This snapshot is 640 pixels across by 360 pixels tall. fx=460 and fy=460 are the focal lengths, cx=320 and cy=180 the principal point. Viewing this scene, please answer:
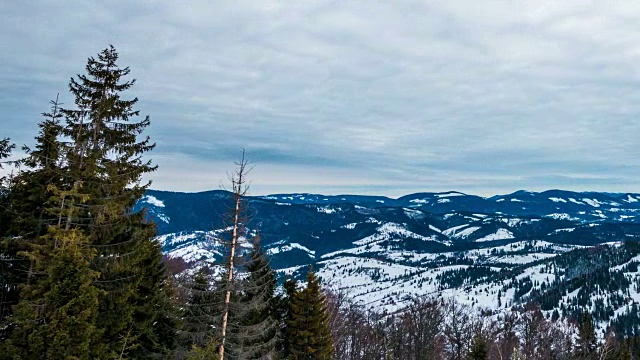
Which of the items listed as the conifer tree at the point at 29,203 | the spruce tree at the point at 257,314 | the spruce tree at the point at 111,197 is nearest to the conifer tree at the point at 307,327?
the spruce tree at the point at 257,314

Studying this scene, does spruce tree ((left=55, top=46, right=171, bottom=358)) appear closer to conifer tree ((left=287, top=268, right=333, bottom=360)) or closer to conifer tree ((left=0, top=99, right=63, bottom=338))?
conifer tree ((left=0, top=99, right=63, bottom=338))

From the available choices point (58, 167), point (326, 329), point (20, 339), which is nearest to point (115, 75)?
point (58, 167)

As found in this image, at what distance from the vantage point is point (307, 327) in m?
35.7

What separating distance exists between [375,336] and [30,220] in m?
76.9

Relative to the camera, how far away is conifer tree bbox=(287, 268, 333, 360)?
116 feet

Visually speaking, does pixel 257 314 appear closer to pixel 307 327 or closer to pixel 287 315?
pixel 307 327

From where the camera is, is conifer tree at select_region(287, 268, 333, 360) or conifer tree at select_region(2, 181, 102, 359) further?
conifer tree at select_region(287, 268, 333, 360)

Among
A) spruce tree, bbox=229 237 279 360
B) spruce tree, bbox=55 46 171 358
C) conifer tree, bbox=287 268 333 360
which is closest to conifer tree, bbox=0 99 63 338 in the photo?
spruce tree, bbox=55 46 171 358

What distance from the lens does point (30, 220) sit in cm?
1925

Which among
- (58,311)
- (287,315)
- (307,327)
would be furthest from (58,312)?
(287,315)

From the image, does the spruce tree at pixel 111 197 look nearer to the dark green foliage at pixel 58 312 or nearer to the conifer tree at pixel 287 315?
the dark green foliage at pixel 58 312

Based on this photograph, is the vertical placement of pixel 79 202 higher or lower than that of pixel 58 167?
lower

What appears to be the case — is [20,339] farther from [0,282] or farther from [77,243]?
[0,282]

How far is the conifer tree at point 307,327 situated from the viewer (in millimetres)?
35344
